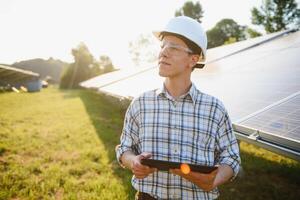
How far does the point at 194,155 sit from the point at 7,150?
695 cm

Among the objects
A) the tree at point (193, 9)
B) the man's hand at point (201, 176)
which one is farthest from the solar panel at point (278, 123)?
the tree at point (193, 9)

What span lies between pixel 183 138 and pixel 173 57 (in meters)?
0.72

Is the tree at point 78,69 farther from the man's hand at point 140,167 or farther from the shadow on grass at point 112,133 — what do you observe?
the man's hand at point 140,167

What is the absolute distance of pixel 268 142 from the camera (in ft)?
11.0

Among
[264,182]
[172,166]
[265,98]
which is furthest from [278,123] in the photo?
[264,182]

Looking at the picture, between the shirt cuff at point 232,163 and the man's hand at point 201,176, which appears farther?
the shirt cuff at point 232,163

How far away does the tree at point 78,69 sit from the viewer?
174 ft

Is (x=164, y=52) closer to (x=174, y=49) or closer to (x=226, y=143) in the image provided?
(x=174, y=49)

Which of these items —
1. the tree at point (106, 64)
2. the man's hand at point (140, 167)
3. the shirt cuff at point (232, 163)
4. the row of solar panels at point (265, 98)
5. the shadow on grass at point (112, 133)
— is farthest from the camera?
the tree at point (106, 64)

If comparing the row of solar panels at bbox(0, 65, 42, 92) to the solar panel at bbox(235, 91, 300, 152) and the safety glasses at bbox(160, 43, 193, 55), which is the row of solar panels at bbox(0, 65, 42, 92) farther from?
the safety glasses at bbox(160, 43, 193, 55)

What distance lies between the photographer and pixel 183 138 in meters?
2.39

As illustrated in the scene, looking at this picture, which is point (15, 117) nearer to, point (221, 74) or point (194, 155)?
point (221, 74)

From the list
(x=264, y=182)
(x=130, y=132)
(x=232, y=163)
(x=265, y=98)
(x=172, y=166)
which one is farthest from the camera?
(x=264, y=182)

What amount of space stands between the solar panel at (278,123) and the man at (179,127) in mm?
1055
